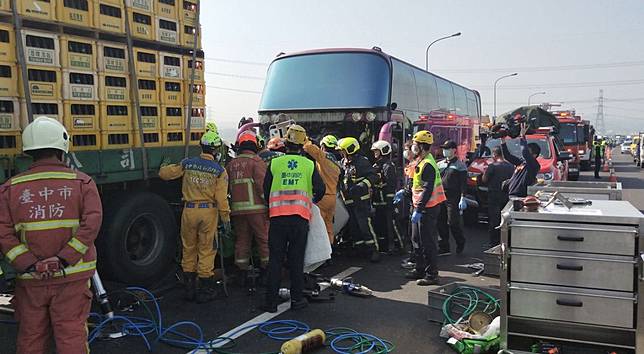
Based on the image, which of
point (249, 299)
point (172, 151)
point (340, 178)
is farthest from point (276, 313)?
point (340, 178)

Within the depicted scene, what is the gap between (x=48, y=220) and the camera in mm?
3562

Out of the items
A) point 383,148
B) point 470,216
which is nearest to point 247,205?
point 383,148

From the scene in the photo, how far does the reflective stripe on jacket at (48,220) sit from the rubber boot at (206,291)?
248 cm

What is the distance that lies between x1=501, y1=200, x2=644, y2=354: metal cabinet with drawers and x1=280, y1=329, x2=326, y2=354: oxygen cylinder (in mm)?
1560

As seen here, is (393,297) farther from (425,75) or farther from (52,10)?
(425,75)

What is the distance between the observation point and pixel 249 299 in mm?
6254

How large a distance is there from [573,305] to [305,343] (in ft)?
7.14

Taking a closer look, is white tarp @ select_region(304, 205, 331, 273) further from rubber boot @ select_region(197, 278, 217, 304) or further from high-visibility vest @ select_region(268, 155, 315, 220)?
rubber boot @ select_region(197, 278, 217, 304)

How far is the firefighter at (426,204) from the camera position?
271 inches

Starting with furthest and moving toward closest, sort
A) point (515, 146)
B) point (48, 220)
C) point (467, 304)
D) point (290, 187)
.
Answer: point (515, 146) < point (290, 187) < point (467, 304) < point (48, 220)

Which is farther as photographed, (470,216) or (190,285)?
(470,216)

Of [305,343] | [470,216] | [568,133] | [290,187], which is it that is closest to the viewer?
[305,343]

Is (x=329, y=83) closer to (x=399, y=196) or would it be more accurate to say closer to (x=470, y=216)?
(x=399, y=196)

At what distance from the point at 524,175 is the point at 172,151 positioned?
5.00 metres
